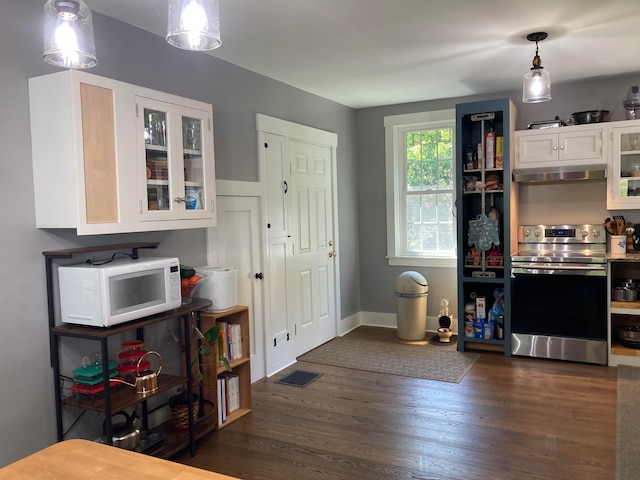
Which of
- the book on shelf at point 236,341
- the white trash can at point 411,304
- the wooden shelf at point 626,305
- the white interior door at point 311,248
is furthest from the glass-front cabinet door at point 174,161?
the wooden shelf at point 626,305

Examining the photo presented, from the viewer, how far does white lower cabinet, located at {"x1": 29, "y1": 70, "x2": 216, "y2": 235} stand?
7.82 feet

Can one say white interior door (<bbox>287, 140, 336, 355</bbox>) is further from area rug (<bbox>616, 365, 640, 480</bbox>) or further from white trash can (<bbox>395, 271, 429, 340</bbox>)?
area rug (<bbox>616, 365, 640, 480</bbox>)

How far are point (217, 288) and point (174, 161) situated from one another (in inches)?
34.1

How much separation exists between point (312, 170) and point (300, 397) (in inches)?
87.4

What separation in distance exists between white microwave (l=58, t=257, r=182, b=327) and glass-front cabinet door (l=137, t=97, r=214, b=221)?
294mm

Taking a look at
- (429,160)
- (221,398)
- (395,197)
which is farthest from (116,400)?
(429,160)

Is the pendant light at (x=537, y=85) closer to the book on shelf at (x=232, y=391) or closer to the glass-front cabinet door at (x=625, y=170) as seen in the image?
the glass-front cabinet door at (x=625, y=170)

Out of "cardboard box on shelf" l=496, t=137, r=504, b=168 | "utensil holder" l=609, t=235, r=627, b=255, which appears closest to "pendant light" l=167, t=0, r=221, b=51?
"cardboard box on shelf" l=496, t=137, r=504, b=168

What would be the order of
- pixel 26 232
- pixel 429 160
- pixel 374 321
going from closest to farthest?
pixel 26 232, pixel 429 160, pixel 374 321

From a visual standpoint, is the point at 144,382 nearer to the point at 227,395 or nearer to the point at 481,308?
the point at 227,395

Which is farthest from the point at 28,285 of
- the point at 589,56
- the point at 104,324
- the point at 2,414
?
the point at 589,56

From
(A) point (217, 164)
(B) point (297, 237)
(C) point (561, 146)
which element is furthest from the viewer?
(B) point (297, 237)

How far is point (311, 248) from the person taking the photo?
5055 mm

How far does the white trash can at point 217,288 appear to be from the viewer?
3.30 metres
